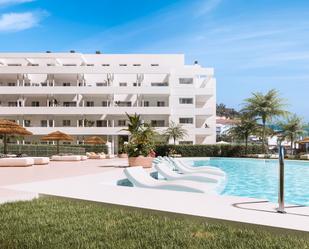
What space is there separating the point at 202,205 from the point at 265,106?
43825mm

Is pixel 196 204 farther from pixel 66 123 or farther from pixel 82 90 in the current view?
pixel 66 123

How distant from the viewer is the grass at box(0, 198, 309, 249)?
5082mm

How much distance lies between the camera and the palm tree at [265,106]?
4900 cm

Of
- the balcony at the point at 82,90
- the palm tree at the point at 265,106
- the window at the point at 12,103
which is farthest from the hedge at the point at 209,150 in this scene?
the window at the point at 12,103

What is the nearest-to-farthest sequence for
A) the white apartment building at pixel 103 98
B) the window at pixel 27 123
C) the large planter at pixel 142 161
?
1. the large planter at pixel 142 161
2. the white apartment building at pixel 103 98
3. the window at pixel 27 123

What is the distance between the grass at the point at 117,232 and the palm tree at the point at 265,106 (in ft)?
144

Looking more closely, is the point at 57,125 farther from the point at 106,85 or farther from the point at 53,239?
the point at 53,239

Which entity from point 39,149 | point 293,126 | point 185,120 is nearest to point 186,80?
point 185,120

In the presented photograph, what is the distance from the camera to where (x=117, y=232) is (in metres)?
5.75

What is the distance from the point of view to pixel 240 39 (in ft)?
52.1

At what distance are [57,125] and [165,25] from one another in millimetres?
40885

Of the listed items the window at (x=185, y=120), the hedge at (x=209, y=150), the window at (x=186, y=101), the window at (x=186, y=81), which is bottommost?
the hedge at (x=209, y=150)

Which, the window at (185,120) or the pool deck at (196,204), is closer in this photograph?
the pool deck at (196,204)

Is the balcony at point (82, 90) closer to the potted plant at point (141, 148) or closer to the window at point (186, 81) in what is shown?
the window at point (186, 81)
